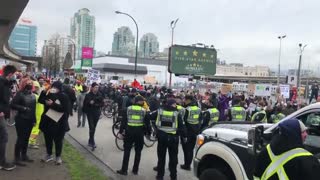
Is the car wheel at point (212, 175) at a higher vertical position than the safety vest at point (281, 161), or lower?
lower

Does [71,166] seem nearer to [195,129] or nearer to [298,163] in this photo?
[195,129]

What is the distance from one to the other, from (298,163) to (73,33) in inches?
4894

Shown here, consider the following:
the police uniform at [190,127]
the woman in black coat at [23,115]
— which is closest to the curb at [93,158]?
the woman in black coat at [23,115]

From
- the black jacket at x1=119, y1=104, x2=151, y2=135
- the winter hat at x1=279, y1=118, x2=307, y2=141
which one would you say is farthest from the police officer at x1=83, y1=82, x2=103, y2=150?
the winter hat at x1=279, y1=118, x2=307, y2=141

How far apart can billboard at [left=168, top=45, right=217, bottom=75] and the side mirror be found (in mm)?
30894

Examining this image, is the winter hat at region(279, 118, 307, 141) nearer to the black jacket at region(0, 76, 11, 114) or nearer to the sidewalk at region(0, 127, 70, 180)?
the sidewalk at region(0, 127, 70, 180)

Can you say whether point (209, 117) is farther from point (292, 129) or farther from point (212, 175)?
point (292, 129)

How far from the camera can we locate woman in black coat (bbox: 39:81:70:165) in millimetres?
9797

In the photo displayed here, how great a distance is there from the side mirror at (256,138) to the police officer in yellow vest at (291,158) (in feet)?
4.26

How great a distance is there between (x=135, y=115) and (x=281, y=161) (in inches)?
224

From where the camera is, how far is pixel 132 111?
9453 millimetres

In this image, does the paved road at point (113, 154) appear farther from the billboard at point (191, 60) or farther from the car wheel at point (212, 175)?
the billboard at point (191, 60)

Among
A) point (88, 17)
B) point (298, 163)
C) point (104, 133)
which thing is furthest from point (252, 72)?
point (298, 163)

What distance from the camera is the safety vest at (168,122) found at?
9008 mm
